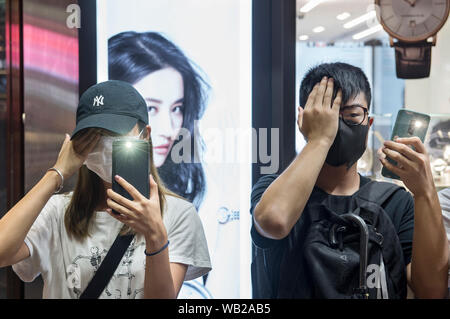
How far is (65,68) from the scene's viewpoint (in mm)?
1719

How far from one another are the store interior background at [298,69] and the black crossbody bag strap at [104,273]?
19.1 inches

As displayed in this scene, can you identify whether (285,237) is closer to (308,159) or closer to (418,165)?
(308,159)

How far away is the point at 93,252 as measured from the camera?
1.35 metres

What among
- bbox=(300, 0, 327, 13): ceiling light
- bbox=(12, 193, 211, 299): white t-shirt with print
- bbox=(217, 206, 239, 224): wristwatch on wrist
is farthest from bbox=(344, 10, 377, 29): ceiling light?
bbox=(12, 193, 211, 299): white t-shirt with print

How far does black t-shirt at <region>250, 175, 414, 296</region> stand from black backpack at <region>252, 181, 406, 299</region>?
10mm

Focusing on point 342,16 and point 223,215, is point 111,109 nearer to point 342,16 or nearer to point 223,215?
point 223,215

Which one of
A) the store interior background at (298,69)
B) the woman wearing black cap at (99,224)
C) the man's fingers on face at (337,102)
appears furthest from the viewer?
the store interior background at (298,69)

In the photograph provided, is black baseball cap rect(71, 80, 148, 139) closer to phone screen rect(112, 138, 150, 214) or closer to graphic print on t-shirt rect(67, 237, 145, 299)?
phone screen rect(112, 138, 150, 214)

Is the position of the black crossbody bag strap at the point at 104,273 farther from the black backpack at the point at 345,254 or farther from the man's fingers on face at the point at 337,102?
the man's fingers on face at the point at 337,102

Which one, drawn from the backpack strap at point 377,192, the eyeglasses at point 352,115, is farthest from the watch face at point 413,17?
the backpack strap at point 377,192

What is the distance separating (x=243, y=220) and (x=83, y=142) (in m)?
0.72

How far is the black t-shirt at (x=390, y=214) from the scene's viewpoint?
4.51ft

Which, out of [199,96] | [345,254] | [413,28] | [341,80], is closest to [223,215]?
[199,96]
